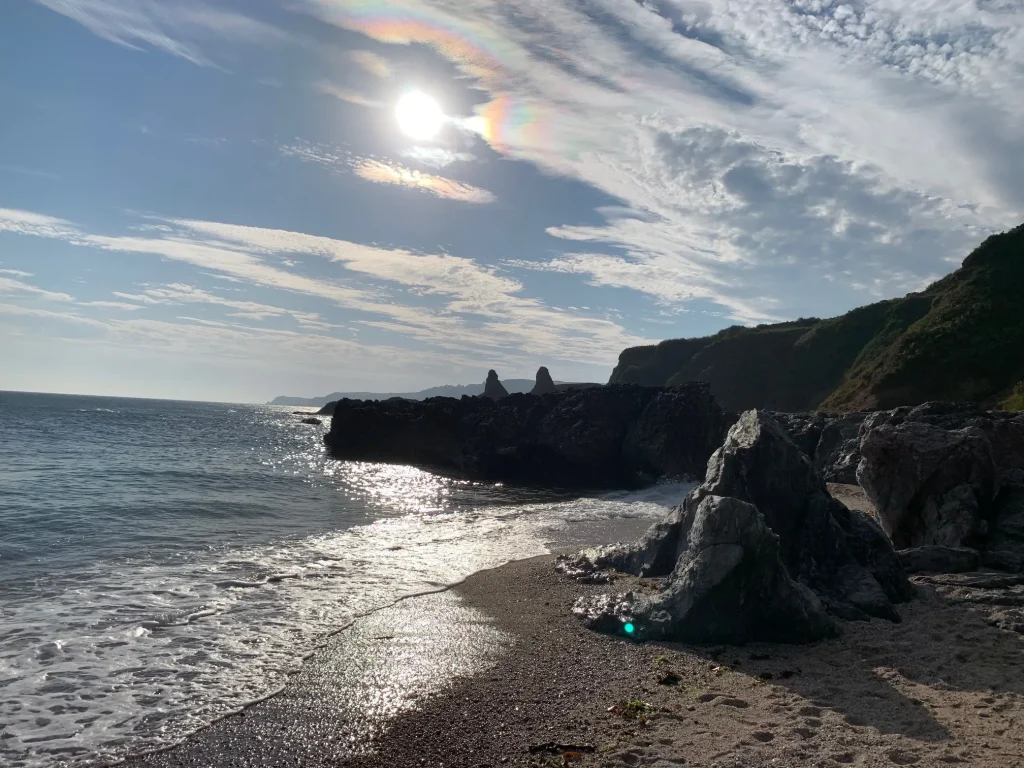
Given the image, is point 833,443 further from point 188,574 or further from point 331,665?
point 331,665

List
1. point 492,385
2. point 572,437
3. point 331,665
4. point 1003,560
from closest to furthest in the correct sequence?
1. point 331,665
2. point 1003,560
3. point 572,437
4. point 492,385

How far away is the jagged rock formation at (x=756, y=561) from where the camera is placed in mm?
9391

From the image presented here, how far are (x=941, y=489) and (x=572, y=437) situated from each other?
3143 cm

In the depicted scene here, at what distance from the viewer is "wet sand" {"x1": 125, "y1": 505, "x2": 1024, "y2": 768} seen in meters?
6.14

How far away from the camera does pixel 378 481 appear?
38438mm

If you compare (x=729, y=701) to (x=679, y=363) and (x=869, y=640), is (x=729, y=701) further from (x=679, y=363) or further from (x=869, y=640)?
(x=679, y=363)

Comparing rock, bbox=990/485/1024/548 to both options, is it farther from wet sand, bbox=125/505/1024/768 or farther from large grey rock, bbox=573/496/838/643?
large grey rock, bbox=573/496/838/643

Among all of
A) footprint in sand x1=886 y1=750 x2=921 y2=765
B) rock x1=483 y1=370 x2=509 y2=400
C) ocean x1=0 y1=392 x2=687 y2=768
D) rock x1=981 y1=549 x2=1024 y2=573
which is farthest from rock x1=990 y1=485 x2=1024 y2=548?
rock x1=483 y1=370 x2=509 y2=400

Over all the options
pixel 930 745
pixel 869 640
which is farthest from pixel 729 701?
pixel 869 640

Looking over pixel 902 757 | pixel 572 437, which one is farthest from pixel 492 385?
pixel 902 757

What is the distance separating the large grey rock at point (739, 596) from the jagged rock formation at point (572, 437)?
32562 millimetres

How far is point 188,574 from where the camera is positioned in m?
14.0

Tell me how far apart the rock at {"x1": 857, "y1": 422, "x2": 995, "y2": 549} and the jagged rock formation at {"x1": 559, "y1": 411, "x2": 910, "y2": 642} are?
109 inches

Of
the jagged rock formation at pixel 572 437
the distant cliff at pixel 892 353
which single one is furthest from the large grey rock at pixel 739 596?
the distant cliff at pixel 892 353
